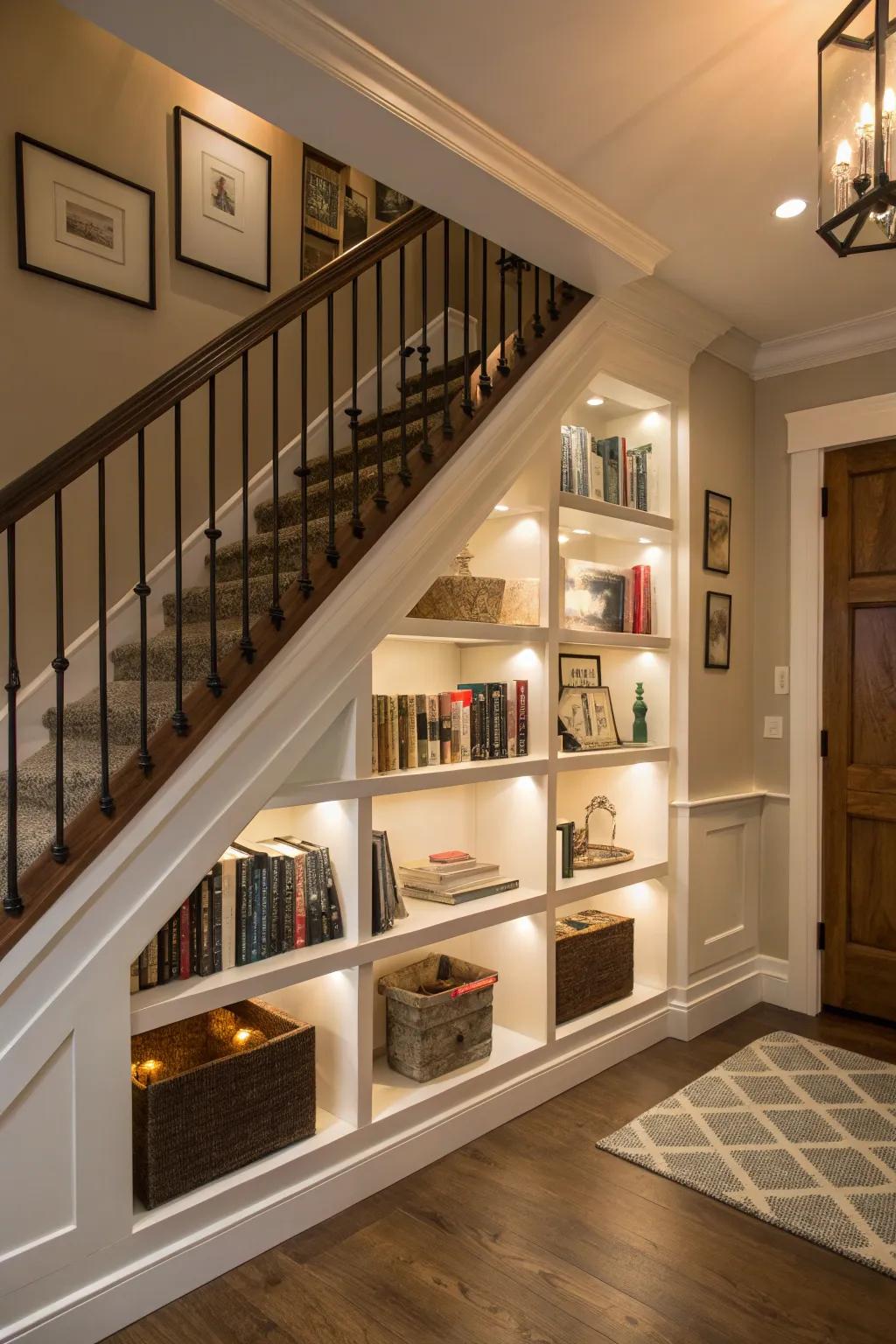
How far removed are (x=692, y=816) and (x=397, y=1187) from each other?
1.68m

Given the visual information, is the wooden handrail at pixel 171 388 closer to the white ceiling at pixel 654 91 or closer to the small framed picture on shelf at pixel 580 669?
the white ceiling at pixel 654 91

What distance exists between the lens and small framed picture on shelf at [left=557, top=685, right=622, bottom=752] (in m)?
3.15

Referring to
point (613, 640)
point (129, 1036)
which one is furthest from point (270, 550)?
point (129, 1036)

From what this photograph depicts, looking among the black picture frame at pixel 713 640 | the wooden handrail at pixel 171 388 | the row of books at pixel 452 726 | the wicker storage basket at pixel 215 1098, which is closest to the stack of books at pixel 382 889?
the row of books at pixel 452 726

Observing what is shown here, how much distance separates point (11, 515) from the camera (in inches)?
64.9

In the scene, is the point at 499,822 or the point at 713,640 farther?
the point at 713,640

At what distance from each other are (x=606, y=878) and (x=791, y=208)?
85.5 inches

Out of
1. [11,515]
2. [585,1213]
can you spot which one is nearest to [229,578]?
[11,515]

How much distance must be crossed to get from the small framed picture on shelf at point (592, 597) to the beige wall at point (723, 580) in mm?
322

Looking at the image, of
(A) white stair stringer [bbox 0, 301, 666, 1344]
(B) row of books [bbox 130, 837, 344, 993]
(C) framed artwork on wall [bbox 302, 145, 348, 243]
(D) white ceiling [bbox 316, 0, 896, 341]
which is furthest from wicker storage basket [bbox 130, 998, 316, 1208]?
(C) framed artwork on wall [bbox 302, 145, 348, 243]

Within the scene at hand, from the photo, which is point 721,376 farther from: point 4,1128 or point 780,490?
point 4,1128

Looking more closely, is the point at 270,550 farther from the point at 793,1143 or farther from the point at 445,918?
the point at 793,1143

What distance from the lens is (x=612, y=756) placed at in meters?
3.12

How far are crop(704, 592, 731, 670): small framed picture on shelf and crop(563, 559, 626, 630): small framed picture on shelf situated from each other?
41 cm
